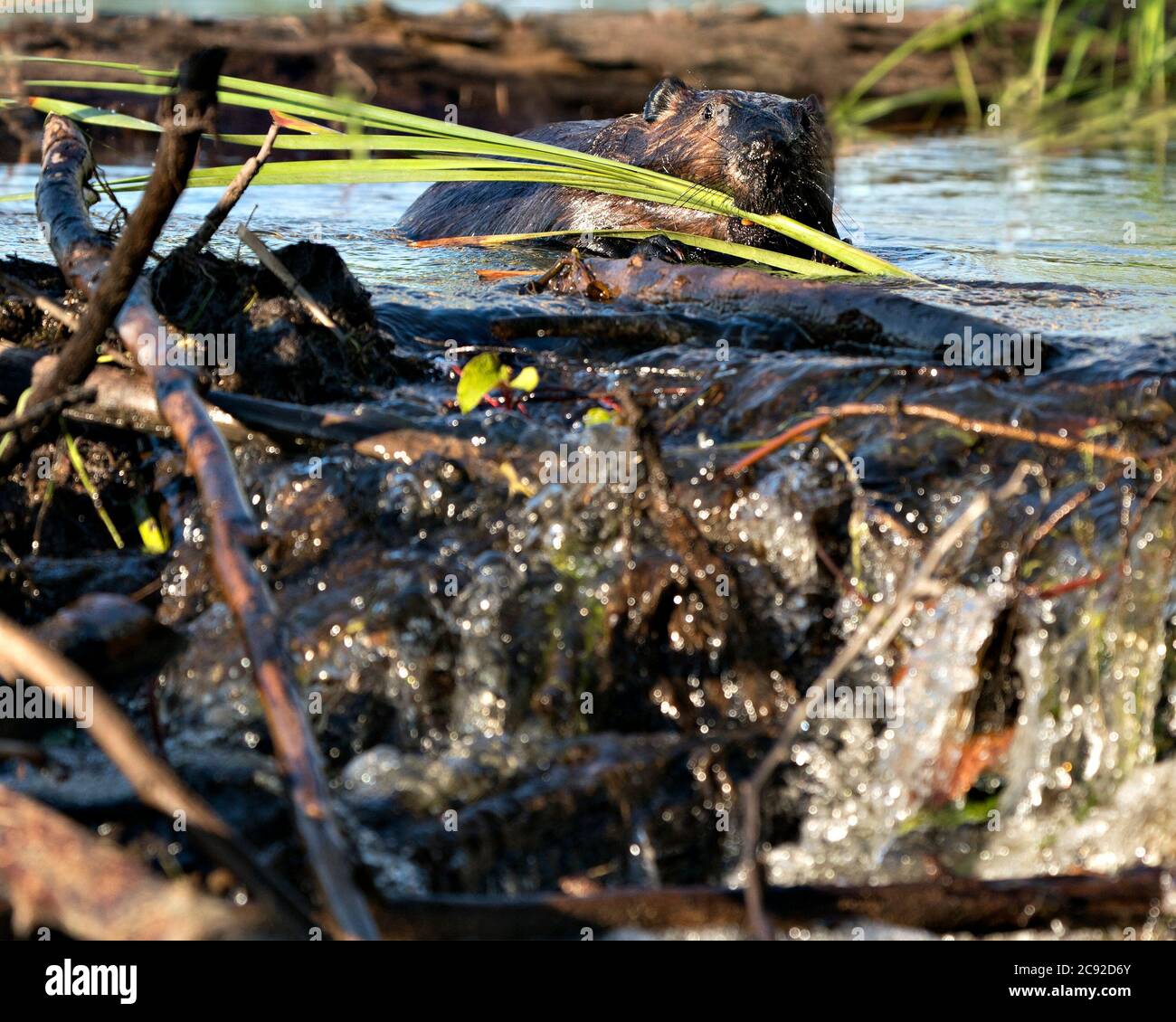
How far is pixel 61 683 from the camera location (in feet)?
4.80

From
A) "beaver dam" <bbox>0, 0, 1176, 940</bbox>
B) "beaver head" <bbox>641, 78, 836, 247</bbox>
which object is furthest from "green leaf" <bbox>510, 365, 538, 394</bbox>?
"beaver head" <bbox>641, 78, 836, 247</bbox>

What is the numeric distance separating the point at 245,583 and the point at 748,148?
2993 millimetres

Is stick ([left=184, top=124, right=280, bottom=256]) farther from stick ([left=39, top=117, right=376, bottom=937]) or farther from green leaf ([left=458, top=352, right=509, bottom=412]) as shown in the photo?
green leaf ([left=458, top=352, right=509, bottom=412])

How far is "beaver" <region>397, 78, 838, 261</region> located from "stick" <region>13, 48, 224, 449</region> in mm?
2188

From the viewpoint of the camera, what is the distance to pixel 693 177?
4.53m

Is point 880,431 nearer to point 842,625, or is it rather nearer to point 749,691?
point 842,625

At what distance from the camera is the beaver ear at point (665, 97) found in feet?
15.7

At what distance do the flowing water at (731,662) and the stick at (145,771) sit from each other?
44 centimetres

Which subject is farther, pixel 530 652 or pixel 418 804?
pixel 530 652

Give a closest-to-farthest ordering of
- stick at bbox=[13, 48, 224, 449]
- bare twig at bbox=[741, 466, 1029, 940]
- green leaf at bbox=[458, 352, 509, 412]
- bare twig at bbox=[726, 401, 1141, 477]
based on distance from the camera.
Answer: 1. bare twig at bbox=[741, 466, 1029, 940]
2. stick at bbox=[13, 48, 224, 449]
3. bare twig at bbox=[726, 401, 1141, 477]
4. green leaf at bbox=[458, 352, 509, 412]

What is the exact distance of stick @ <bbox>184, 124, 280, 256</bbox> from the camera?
255 centimetres

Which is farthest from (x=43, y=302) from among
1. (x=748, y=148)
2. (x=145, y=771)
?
(x=748, y=148)
